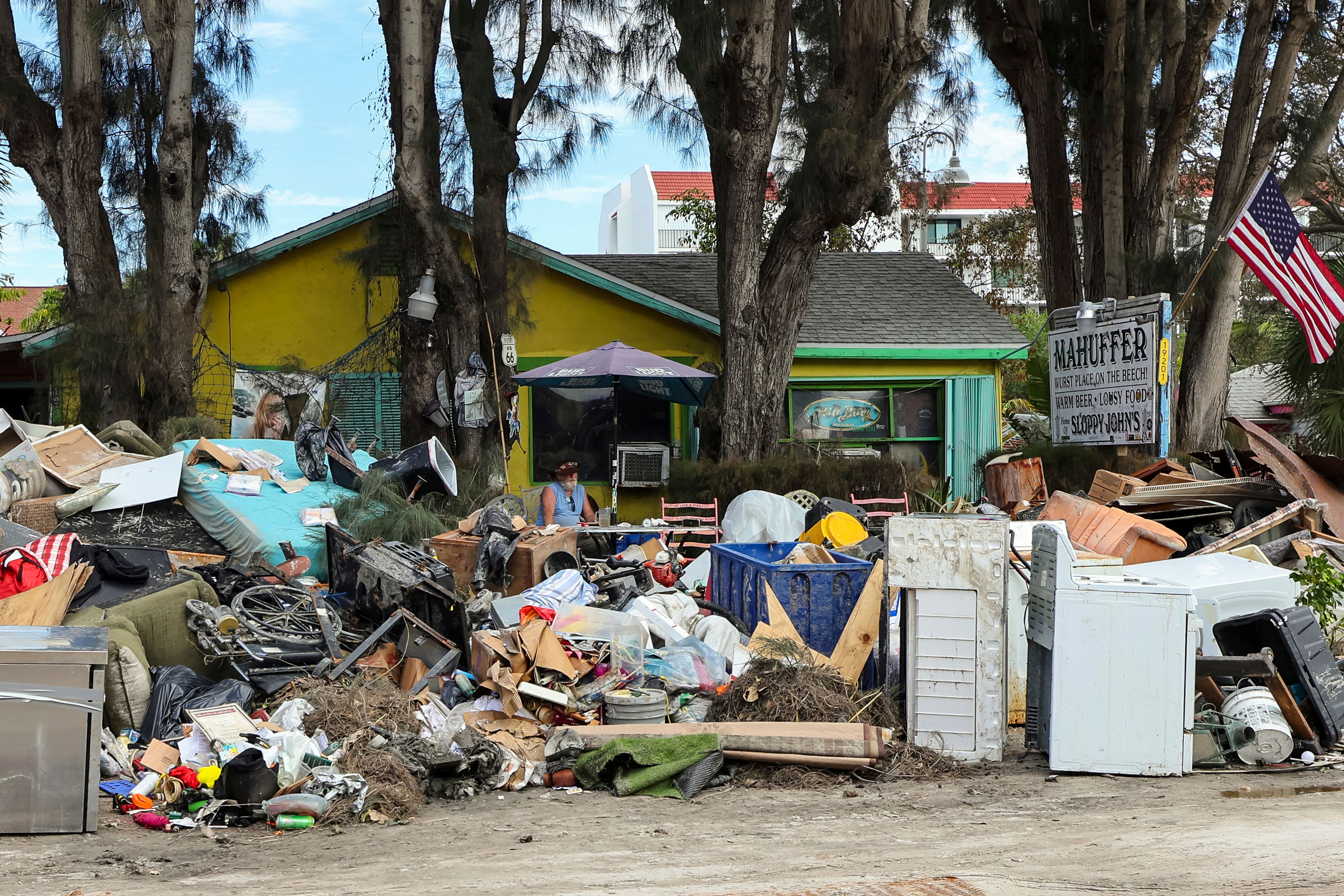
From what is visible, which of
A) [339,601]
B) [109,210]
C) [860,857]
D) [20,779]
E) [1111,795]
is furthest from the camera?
[109,210]

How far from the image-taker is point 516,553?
393 inches

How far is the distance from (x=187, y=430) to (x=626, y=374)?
4727 mm

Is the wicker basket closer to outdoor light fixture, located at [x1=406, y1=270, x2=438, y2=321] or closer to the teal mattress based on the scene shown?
the teal mattress

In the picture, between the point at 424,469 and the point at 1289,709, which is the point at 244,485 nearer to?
the point at 424,469

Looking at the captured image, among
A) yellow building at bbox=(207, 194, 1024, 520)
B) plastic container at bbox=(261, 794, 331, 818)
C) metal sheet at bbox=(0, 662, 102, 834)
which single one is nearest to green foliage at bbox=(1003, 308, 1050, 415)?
yellow building at bbox=(207, 194, 1024, 520)

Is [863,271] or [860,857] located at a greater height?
[863,271]

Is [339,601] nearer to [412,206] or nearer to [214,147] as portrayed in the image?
[412,206]

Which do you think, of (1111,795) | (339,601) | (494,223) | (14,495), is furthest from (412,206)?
(1111,795)

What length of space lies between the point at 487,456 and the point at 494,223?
2.85m

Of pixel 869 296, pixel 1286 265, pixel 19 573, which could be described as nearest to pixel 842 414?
pixel 869 296

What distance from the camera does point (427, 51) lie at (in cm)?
1377

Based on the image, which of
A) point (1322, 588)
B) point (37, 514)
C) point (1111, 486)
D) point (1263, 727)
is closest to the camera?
point (1263, 727)

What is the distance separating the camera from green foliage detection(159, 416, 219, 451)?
→ 494 inches

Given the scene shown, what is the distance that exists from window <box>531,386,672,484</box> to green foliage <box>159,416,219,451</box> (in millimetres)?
4124
